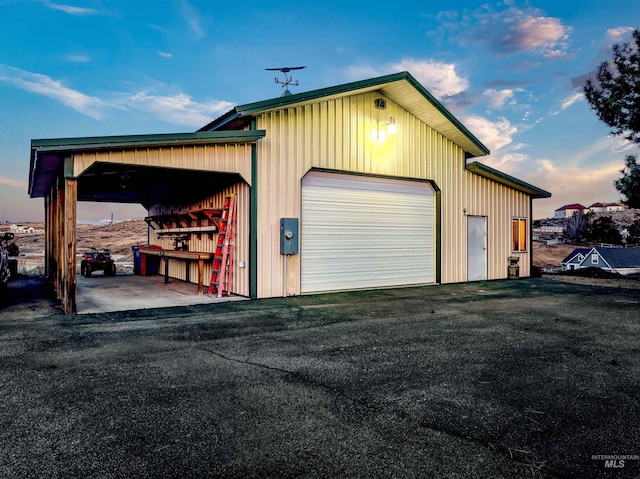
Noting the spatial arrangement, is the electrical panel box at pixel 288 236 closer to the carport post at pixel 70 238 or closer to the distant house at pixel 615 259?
the carport post at pixel 70 238

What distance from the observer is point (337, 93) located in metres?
9.86

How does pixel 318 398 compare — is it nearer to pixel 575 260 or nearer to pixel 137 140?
pixel 137 140

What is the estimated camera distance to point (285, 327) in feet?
20.0

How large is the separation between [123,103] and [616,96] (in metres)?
19.8

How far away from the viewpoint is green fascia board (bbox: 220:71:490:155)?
28.8ft

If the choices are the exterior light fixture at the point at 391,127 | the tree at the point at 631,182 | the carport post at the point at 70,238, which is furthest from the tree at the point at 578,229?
the carport post at the point at 70,238

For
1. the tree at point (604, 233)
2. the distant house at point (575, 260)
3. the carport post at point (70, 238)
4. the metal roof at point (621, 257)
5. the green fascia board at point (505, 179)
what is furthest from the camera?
the tree at point (604, 233)

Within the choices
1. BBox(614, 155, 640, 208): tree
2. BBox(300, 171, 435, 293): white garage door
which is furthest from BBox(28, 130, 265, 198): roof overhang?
BBox(614, 155, 640, 208): tree

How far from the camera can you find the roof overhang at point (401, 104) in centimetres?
902

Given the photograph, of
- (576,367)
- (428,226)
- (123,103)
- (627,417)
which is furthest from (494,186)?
(123,103)

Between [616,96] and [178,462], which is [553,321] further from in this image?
[616,96]

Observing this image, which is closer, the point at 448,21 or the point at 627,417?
the point at 627,417

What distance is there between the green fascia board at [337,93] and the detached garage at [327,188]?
0.03 metres

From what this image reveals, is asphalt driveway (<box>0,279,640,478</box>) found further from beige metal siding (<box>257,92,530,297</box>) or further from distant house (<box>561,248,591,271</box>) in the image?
distant house (<box>561,248,591,271</box>)
